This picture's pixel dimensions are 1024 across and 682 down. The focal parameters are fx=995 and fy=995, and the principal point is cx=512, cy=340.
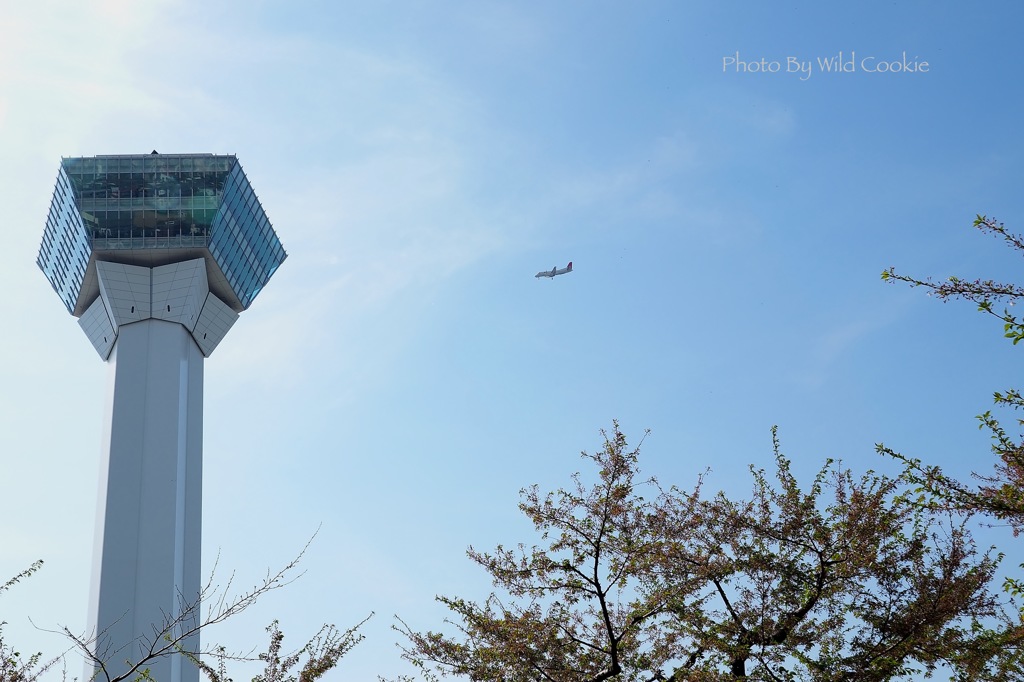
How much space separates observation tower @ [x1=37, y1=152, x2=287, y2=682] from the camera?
7738cm

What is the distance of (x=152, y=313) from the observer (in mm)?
86312

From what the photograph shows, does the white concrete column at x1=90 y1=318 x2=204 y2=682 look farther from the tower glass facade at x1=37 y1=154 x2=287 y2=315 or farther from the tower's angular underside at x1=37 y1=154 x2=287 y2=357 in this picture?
the tower glass facade at x1=37 y1=154 x2=287 y2=315

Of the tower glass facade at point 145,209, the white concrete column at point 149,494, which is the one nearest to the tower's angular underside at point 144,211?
the tower glass facade at point 145,209

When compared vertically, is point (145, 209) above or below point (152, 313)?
above

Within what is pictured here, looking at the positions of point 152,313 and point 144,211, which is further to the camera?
point 144,211

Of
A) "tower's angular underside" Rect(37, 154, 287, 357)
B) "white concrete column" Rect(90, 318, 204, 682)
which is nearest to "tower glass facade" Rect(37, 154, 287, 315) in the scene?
"tower's angular underside" Rect(37, 154, 287, 357)

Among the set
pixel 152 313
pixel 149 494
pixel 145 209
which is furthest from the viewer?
pixel 145 209

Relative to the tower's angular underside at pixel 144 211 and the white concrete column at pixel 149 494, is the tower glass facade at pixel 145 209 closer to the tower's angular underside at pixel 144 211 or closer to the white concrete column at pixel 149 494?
the tower's angular underside at pixel 144 211

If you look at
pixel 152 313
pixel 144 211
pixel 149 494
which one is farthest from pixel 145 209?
pixel 149 494

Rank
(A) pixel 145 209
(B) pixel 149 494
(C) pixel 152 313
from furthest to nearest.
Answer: (A) pixel 145 209
(C) pixel 152 313
(B) pixel 149 494

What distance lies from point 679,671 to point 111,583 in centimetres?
6418

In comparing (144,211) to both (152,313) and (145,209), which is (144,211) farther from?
(152,313)

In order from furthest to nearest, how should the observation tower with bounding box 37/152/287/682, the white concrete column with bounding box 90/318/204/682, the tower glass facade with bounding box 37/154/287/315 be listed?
1. the tower glass facade with bounding box 37/154/287/315
2. the observation tower with bounding box 37/152/287/682
3. the white concrete column with bounding box 90/318/204/682

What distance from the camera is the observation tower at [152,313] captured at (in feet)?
254
